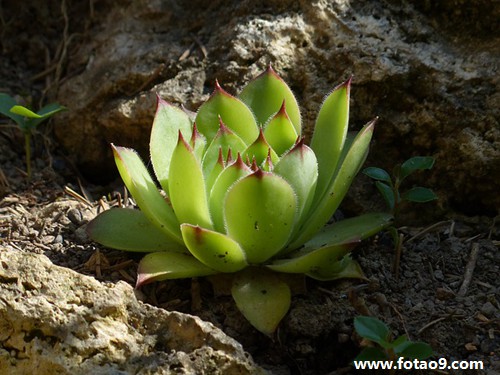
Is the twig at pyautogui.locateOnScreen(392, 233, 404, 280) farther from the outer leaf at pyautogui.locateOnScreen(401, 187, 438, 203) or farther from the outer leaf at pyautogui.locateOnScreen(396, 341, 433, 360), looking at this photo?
the outer leaf at pyautogui.locateOnScreen(396, 341, 433, 360)

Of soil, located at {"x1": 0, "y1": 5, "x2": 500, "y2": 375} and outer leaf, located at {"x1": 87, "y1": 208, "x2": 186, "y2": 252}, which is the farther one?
outer leaf, located at {"x1": 87, "y1": 208, "x2": 186, "y2": 252}

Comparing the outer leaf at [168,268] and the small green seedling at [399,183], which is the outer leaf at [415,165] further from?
the outer leaf at [168,268]

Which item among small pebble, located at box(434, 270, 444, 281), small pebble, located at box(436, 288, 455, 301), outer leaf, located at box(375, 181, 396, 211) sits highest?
outer leaf, located at box(375, 181, 396, 211)

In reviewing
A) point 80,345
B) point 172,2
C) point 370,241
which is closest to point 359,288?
point 370,241

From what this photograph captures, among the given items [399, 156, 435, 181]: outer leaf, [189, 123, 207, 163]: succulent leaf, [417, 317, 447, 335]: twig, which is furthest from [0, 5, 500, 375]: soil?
[189, 123, 207, 163]: succulent leaf

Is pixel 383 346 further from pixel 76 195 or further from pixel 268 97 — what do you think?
pixel 76 195
